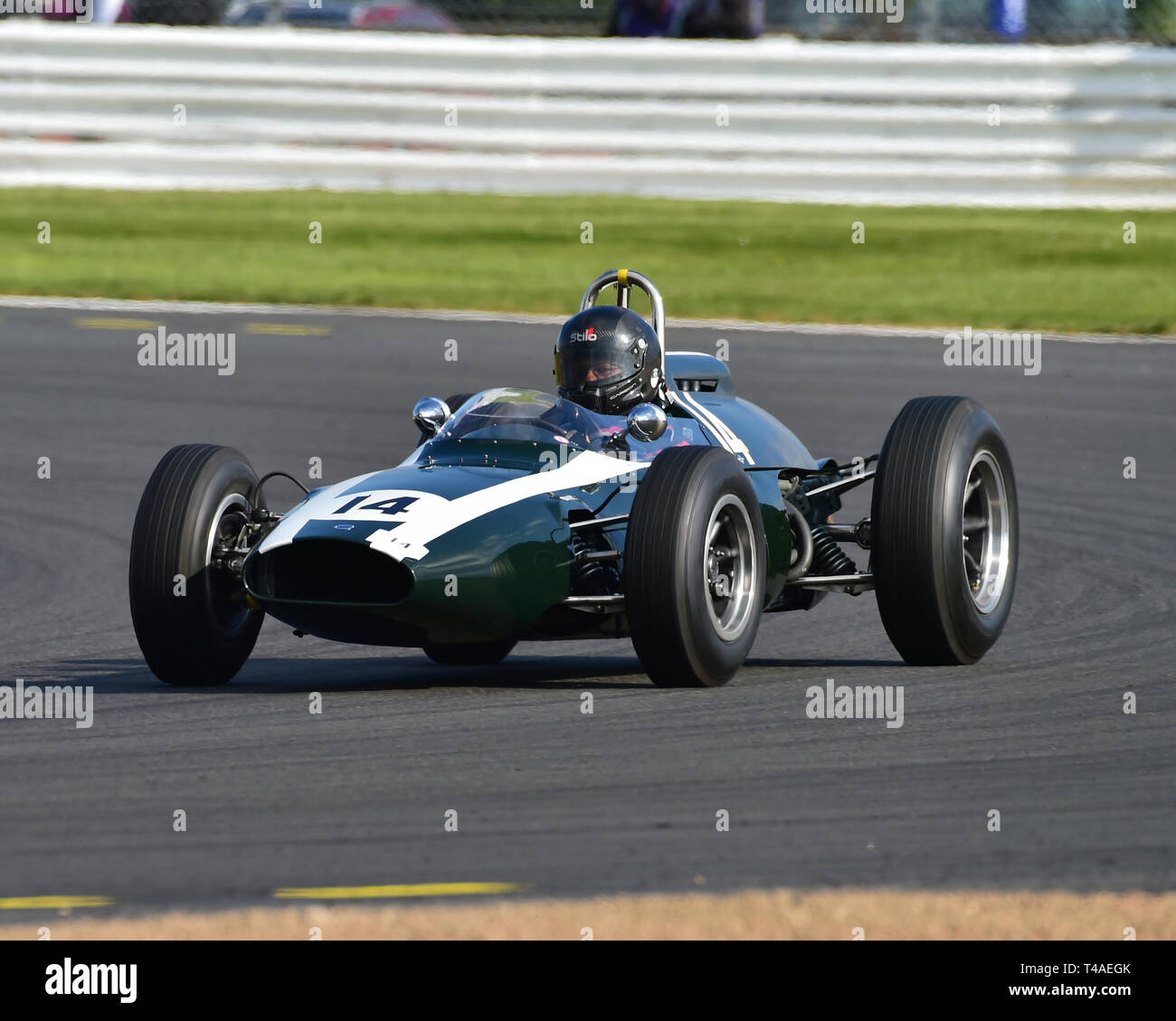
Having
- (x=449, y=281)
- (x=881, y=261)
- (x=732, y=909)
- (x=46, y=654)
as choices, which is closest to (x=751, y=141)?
(x=881, y=261)

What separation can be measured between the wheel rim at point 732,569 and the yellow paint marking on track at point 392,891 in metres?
2.42

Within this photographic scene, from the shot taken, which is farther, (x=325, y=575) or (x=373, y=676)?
(x=373, y=676)

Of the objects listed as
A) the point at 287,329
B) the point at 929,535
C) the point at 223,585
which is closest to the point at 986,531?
the point at 929,535

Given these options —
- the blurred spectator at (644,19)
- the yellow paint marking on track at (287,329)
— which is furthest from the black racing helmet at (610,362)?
the blurred spectator at (644,19)

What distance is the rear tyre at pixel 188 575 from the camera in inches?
302

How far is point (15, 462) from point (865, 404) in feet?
16.7

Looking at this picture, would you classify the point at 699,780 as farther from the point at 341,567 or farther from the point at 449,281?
the point at 449,281

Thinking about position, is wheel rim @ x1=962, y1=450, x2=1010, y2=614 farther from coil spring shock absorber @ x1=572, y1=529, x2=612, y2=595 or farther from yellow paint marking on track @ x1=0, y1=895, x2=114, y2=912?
yellow paint marking on track @ x1=0, y1=895, x2=114, y2=912

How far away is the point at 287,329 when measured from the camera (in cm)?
1672

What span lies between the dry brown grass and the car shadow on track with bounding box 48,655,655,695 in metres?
2.55

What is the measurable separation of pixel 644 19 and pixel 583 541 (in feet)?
48.8

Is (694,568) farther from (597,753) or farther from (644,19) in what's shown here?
(644,19)

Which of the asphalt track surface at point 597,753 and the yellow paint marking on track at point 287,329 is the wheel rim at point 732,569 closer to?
the asphalt track surface at point 597,753

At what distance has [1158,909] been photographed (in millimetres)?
5105
